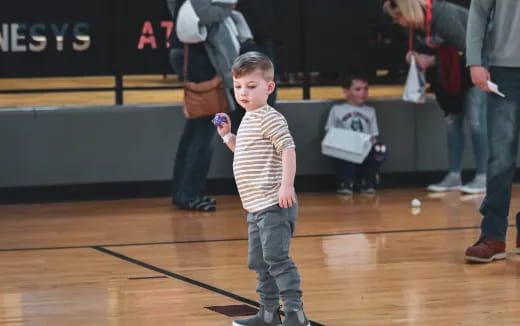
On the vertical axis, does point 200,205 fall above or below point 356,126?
below

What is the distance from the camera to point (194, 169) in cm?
1025

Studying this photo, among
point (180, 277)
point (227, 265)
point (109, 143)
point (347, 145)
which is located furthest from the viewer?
point (347, 145)

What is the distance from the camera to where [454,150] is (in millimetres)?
11289

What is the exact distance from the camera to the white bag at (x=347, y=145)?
11.2 m

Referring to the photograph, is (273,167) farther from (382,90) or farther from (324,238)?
(382,90)

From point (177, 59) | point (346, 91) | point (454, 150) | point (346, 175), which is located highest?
point (177, 59)

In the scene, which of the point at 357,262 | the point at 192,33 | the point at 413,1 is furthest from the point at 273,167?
the point at 413,1

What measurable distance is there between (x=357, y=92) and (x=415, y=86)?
513 millimetres

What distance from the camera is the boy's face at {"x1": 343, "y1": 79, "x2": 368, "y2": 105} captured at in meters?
11.4

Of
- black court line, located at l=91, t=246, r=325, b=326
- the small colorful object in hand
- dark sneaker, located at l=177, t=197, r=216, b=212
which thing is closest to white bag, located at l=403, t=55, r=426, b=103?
dark sneaker, located at l=177, t=197, r=216, b=212

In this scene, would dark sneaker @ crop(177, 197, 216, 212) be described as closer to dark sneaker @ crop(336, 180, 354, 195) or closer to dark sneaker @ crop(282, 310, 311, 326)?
dark sneaker @ crop(336, 180, 354, 195)

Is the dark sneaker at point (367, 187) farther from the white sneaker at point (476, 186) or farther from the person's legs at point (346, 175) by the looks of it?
the white sneaker at point (476, 186)

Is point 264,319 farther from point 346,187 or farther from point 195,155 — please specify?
point 346,187

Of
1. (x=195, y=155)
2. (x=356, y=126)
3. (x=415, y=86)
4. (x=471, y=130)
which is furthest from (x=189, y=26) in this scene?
(x=471, y=130)
